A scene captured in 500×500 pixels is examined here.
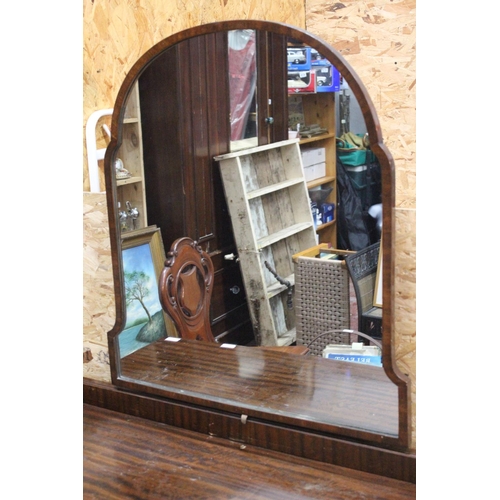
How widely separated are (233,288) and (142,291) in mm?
192

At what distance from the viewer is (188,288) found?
1.43 metres

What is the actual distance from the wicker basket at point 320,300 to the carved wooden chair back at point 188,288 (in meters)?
0.22

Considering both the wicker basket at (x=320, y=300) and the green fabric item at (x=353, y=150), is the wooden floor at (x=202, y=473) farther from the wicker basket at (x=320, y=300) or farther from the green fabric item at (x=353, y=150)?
the green fabric item at (x=353, y=150)

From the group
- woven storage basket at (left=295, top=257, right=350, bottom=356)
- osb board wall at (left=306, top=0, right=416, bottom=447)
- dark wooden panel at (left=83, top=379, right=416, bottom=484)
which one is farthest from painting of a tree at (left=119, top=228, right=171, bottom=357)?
osb board wall at (left=306, top=0, right=416, bottom=447)

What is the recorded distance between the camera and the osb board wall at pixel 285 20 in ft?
3.68

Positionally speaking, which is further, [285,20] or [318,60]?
[285,20]

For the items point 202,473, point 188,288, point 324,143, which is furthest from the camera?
point 188,288

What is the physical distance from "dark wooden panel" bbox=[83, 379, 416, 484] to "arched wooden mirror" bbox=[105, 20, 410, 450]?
16 mm

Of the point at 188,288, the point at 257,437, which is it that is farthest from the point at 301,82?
the point at 257,437

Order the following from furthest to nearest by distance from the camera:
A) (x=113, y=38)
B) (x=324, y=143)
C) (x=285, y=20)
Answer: (x=285, y=20) → (x=113, y=38) → (x=324, y=143)

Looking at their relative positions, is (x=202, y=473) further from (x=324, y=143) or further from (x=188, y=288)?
(x=324, y=143)
